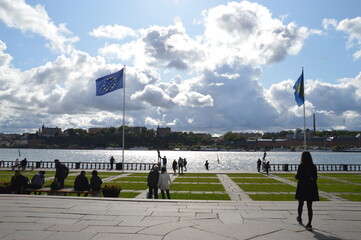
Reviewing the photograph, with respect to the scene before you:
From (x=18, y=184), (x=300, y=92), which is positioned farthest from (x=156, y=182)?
(x=300, y=92)

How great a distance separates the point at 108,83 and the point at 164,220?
76.9 feet

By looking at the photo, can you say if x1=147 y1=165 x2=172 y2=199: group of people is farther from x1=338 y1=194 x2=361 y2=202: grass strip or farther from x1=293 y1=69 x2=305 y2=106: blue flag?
x1=293 y1=69 x2=305 y2=106: blue flag

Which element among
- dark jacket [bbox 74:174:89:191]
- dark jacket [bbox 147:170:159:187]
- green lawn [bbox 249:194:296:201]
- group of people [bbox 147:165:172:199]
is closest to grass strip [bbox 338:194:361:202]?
green lawn [bbox 249:194:296:201]

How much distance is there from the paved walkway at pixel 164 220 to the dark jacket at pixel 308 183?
828mm

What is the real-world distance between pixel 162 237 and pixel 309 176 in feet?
14.3

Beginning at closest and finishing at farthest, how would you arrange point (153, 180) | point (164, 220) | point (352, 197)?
point (164, 220)
point (153, 180)
point (352, 197)

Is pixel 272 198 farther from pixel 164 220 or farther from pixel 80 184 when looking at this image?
pixel 80 184

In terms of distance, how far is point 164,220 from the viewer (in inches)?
375

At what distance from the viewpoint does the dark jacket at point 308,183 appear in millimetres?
8852

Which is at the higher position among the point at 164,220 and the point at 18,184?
the point at 18,184

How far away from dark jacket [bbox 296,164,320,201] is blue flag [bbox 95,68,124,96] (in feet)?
80.5

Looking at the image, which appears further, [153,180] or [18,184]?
[18,184]

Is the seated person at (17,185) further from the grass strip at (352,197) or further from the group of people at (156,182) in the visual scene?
the grass strip at (352,197)

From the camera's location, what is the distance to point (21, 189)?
15.6 m
